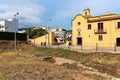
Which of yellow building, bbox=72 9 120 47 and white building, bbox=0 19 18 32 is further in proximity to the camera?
white building, bbox=0 19 18 32

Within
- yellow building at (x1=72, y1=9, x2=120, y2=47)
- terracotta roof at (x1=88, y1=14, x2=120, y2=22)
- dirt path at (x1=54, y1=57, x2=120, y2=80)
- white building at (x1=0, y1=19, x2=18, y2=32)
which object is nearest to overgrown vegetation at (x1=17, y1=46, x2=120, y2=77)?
dirt path at (x1=54, y1=57, x2=120, y2=80)

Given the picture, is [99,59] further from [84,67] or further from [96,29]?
[96,29]

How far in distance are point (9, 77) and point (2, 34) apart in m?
44.7

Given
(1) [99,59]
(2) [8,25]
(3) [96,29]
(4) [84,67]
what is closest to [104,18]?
(3) [96,29]

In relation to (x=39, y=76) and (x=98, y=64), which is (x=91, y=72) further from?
(x=39, y=76)

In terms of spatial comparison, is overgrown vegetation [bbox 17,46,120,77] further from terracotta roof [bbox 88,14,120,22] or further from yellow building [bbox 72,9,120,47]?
terracotta roof [bbox 88,14,120,22]

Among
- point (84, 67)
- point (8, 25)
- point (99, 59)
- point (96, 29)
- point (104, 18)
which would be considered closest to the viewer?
point (84, 67)

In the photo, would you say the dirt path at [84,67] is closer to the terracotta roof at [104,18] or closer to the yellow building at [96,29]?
the yellow building at [96,29]

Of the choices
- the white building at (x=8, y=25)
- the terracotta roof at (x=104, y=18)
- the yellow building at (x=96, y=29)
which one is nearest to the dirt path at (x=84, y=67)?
the yellow building at (x=96, y=29)

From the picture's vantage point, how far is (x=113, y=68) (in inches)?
1330

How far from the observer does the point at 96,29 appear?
6475 cm

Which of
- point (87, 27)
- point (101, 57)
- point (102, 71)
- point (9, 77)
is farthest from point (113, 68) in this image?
point (87, 27)

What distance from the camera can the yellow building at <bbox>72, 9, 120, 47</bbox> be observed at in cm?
6043

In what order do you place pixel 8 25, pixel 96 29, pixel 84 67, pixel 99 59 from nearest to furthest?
pixel 84 67 → pixel 99 59 → pixel 96 29 → pixel 8 25
